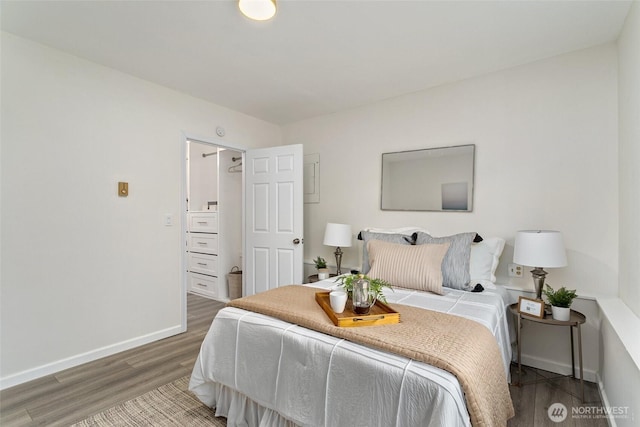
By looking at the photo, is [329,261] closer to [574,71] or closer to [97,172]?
[97,172]

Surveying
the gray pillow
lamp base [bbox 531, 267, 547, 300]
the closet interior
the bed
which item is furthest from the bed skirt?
the closet interior

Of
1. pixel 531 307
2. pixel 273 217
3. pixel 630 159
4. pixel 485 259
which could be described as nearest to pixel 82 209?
pixel 273 217

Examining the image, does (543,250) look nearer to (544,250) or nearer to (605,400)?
(544,250)

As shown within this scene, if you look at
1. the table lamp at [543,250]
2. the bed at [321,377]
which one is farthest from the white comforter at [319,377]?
the table lamp at [543,250]

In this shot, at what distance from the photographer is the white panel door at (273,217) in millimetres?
3568

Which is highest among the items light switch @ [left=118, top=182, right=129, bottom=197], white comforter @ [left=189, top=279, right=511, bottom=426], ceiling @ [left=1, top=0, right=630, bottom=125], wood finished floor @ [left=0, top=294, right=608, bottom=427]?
ceiling @ [left=1, top=0, right=630, bottom=125]

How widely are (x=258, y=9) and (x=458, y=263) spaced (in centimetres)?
224

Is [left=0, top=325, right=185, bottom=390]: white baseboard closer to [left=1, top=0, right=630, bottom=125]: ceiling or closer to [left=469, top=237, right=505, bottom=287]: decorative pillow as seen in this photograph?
[left=1, top=0, right=630, bottom=125]: ceiling

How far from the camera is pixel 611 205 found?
2.20m

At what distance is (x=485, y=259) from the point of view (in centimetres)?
A: 250

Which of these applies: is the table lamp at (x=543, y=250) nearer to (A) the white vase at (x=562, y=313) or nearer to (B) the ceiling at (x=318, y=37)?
(A) the white vase at (x=562, y=313)

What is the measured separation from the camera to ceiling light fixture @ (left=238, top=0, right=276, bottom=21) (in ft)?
5.75

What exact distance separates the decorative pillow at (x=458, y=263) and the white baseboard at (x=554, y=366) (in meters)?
0.81

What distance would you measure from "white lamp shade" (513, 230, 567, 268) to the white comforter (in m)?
0.37
